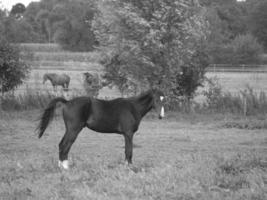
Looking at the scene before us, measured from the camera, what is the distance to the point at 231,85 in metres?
37.7

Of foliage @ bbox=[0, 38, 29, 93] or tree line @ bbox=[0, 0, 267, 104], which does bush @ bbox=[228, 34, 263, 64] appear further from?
foliage @ bbox=[0, 38, 29, 93]

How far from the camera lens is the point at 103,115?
954 cm

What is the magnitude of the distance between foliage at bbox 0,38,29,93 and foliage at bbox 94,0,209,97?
4161 mm

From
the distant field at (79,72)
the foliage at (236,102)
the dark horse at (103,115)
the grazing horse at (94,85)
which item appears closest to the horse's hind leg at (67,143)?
the dark horse at (103,115)

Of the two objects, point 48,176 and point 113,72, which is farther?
point 113,72

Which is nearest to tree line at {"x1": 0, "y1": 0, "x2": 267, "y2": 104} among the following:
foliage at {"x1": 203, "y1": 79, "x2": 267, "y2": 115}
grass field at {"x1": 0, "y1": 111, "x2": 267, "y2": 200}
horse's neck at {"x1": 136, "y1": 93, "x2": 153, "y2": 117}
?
foliage at {"x1": 203, "y1": 79, "x2": 267, "y2": 115}

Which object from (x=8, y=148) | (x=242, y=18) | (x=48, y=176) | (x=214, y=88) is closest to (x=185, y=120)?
(x=214, y=88)

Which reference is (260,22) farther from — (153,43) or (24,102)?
(24,102)

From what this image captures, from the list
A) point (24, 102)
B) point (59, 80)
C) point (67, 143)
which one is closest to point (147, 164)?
point (67, 143)

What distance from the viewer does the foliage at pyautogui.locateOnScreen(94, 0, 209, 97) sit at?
21.0 metres

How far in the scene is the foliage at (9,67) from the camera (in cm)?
2203

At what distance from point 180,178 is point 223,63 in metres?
51.7

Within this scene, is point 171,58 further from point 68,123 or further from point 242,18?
point 242,18

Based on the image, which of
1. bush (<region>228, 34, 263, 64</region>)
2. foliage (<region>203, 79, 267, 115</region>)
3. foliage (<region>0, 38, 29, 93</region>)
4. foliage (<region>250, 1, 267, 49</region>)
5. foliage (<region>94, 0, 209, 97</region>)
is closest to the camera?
foliage (<region>203, 79, 267, 115</region>)
